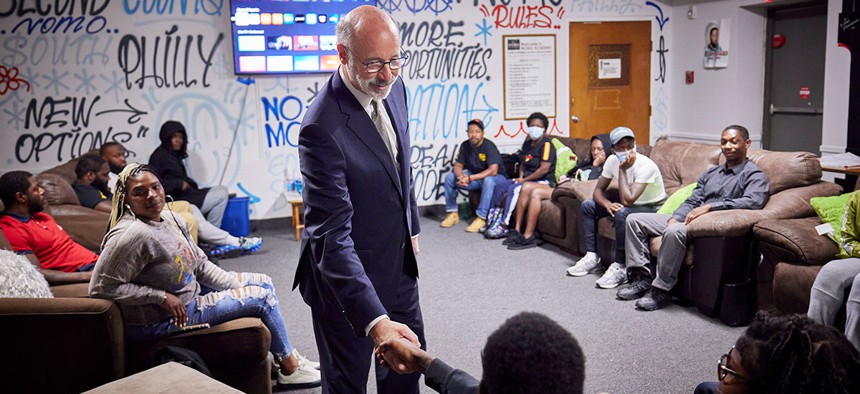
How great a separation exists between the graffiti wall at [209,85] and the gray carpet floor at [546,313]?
51.5 inches

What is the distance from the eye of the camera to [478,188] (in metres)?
6.73

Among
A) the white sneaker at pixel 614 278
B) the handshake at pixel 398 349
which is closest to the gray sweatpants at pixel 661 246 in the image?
the white sneaker at pixel 614 278

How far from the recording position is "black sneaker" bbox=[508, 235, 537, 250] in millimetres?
5832

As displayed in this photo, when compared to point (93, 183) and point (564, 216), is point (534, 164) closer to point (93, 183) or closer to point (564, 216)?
point (564, 216)

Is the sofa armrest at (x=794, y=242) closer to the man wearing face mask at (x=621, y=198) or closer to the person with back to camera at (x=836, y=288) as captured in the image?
the person with back to camera at (x=836, y=288)

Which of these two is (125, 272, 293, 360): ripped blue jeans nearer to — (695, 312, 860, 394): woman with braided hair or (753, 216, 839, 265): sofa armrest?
(695, 312, 860, 394): woman with braided hair

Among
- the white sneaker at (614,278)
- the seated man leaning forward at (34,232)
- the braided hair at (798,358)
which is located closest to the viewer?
the braided hair at (798,358)

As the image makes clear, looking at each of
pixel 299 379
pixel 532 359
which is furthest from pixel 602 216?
pixel 532 359

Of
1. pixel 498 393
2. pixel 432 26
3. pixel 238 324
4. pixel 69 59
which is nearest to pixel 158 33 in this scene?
pixel 69 59

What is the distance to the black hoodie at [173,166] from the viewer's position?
19.6 feet

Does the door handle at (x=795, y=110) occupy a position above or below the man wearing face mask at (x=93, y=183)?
above

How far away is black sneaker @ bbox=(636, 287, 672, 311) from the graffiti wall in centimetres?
336

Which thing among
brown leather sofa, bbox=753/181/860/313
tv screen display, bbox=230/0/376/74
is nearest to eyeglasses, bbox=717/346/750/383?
brown leather sofa, bbox=753/181/860/313

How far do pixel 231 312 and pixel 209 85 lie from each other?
408 cm
